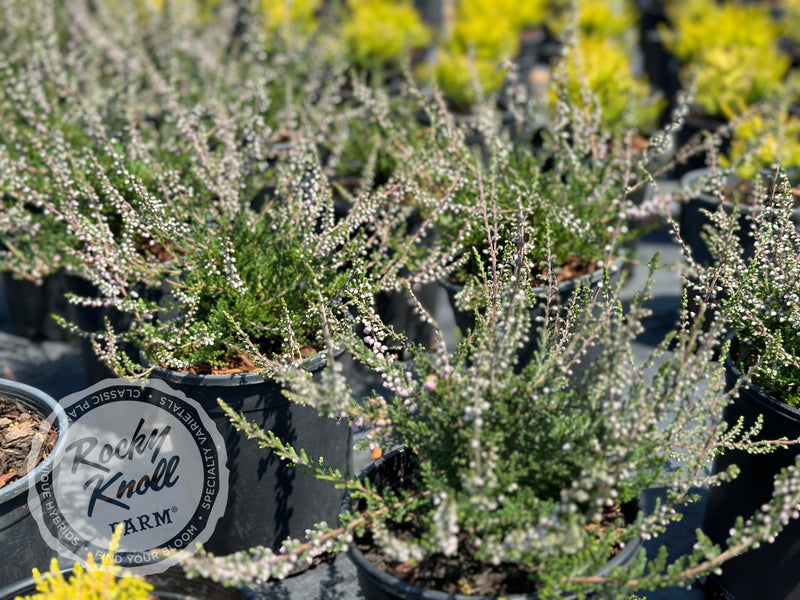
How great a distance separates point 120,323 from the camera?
372 centimetres

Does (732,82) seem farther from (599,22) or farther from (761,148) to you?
(599,22)

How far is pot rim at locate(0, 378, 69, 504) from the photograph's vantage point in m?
2.48

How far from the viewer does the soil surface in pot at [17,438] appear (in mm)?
2697

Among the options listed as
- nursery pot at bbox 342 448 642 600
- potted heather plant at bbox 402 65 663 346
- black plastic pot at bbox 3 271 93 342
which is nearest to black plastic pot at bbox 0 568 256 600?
nursery pot at bbox 342 448 642 600

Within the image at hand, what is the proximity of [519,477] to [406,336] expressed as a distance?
117cm

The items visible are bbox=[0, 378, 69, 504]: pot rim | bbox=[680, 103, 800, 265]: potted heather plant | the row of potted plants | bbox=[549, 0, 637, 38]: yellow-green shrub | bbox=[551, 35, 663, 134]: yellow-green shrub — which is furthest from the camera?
bbox=[549, 0, 637, 38]: yellow-green shrub

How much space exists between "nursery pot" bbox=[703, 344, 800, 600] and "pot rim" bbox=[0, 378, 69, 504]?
212cm

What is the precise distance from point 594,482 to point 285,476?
1.26 m

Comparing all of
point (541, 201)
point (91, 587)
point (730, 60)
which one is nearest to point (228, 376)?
point (91, 587)

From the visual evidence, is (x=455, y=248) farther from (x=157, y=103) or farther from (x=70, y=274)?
(x=157, y=103)

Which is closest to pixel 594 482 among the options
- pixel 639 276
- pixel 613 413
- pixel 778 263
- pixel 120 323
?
pixel 613 413

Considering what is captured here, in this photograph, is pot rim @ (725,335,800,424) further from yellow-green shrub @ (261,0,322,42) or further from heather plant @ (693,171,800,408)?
yellow-green shrub @ (261,0,322,42)

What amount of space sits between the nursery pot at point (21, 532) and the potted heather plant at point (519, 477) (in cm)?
79

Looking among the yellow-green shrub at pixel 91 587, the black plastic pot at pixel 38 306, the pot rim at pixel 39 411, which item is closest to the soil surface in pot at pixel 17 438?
the pot rim at pixel 39 411
